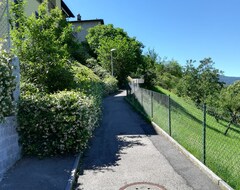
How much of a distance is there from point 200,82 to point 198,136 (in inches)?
1174

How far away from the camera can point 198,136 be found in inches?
319

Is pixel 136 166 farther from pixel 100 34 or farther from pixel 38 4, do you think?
pixel 100 34

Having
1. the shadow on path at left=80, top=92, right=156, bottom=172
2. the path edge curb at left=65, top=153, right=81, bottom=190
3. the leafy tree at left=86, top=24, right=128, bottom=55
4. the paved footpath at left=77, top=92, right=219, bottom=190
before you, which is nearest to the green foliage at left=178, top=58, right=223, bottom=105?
the leafy tree at left=86, top=24, right=128, bottom=55

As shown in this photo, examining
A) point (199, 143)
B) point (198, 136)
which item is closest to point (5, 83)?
point (199, 143)

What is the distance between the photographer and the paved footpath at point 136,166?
5.74 m

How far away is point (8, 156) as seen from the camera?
647 centimetres

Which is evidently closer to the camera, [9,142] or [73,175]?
[73,175]

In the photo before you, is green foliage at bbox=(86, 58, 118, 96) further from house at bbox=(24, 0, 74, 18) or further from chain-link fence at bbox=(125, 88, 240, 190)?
chain-link fence at bbox=(125, 88, 240, 190)

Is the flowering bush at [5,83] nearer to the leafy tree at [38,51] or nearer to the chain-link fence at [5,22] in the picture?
the chain-link fence at [5,22]

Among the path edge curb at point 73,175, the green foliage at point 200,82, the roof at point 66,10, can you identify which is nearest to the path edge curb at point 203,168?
the path edge curb at point 73,175

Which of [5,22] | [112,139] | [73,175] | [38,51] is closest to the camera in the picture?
[73,175]

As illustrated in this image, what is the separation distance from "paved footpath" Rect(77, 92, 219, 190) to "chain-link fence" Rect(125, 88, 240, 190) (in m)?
0.35

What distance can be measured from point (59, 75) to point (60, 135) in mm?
3310

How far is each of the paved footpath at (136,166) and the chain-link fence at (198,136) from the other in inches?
13.8
